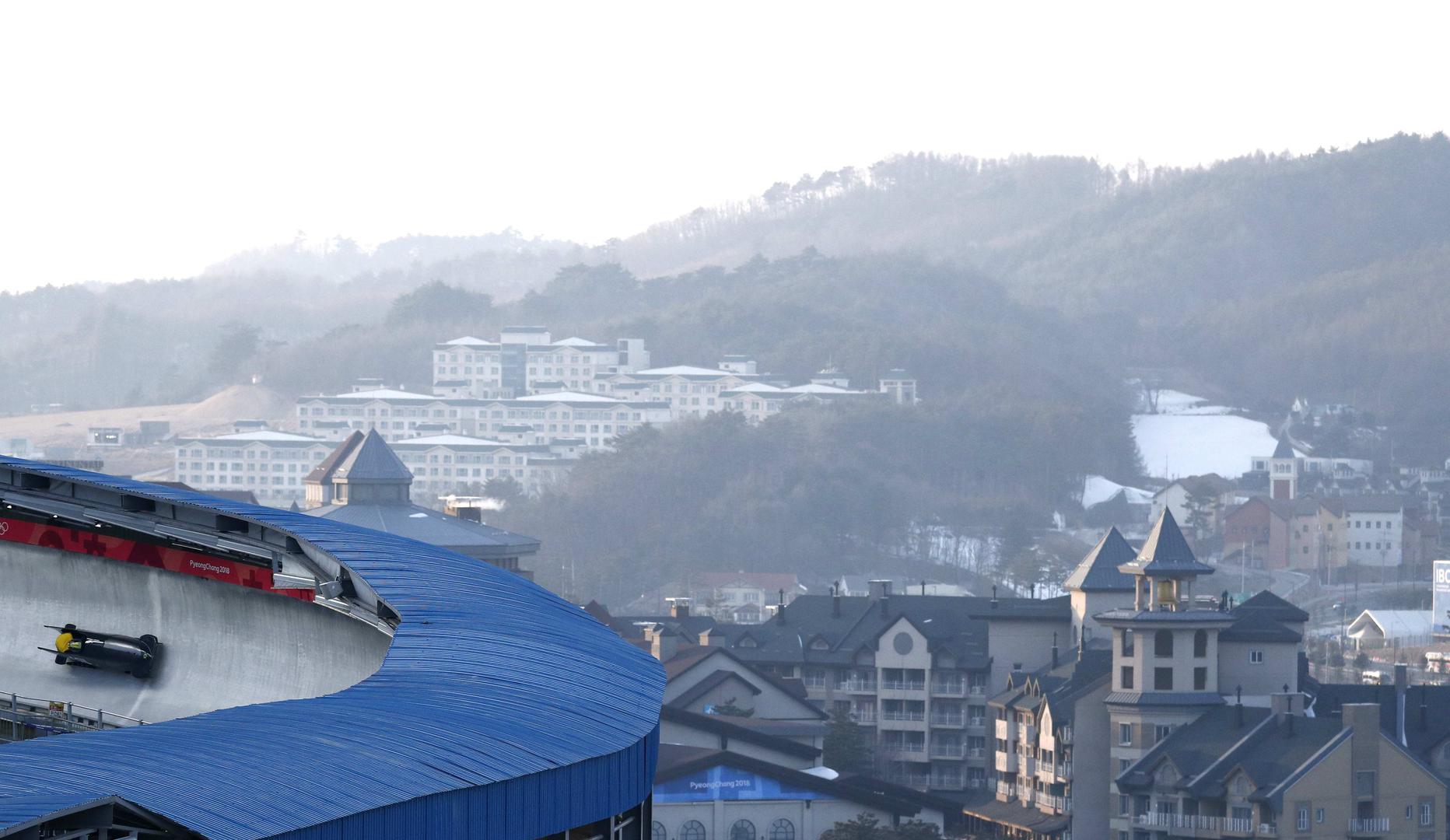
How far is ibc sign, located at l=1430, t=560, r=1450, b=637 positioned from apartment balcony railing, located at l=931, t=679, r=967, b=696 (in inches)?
1836

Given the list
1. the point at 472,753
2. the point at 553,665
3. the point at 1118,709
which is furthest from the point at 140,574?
the point at 1118,709

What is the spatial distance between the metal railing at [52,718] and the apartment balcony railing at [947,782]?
4837cm

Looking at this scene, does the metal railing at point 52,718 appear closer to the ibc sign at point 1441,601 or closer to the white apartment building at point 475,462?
the ibc sign at point 1441,601

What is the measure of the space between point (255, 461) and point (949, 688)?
4469 inches

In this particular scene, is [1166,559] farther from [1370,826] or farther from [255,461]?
[255,461]

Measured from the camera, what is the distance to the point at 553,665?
16578 millimetres

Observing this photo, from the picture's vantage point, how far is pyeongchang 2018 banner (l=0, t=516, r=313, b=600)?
24047 millimetres

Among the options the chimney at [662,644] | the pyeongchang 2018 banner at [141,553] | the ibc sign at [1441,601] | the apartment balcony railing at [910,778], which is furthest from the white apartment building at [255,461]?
the pyeongchang 2018 banner at [141,553]

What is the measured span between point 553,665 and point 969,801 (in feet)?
162

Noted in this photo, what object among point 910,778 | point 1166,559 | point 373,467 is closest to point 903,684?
point 910,778

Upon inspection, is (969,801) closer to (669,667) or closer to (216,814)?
(669,667)

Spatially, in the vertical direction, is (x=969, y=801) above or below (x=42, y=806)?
below

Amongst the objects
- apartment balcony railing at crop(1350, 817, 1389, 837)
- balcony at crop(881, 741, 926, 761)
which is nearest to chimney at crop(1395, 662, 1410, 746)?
apartment balcony railing at crop(1350, 817, 1389, 837)

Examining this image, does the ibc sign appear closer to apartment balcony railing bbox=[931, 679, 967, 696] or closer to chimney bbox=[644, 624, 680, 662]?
apartment balcony railing bbox=[931, 679, 967, 696]
